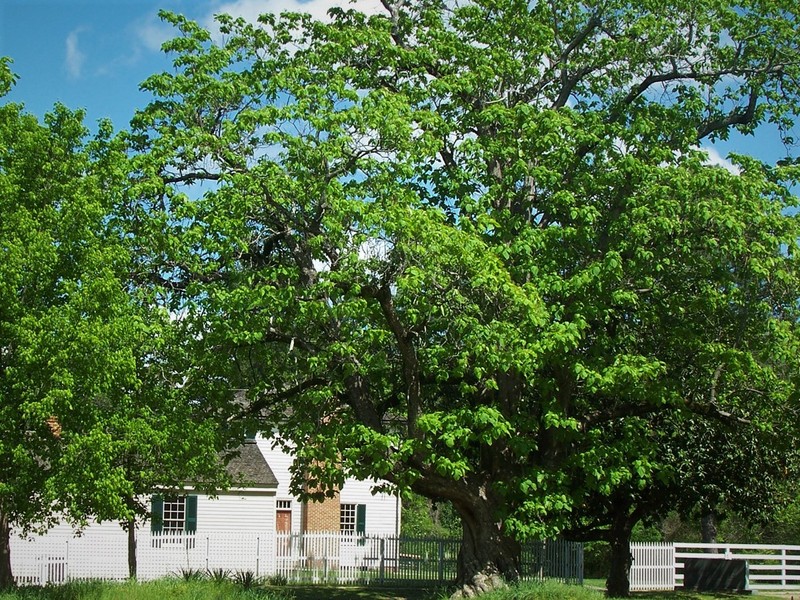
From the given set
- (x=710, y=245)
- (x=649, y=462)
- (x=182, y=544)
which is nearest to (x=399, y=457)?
(x=649, y=462)

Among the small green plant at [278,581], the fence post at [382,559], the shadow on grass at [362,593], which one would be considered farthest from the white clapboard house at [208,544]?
the shadow on grass at [362,593]

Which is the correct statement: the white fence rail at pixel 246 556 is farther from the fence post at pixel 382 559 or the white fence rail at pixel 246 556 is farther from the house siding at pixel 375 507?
the house siding at pixel 375 507

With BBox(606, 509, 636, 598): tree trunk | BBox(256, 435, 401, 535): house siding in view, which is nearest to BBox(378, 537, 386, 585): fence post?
BBox(256, 435, 401, 535): house siding

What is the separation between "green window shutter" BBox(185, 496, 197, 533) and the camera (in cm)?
3909

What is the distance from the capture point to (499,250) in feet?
68.7

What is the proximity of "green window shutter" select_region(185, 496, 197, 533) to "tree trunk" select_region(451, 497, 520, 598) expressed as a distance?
17913 mm

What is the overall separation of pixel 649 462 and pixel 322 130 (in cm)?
969

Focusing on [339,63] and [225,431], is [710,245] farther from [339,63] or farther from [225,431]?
[225,431]

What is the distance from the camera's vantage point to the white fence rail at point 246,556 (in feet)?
113

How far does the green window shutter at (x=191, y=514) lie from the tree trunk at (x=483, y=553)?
17.9 metres

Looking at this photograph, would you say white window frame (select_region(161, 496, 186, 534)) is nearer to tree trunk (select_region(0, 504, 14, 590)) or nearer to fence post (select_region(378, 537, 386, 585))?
fence post (select_region(378, 537, 386, 585))

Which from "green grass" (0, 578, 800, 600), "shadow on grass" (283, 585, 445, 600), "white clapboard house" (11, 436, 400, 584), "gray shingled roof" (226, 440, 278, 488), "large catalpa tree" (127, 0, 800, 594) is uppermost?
"large catalpa tree" (127, 0, 800, 594)

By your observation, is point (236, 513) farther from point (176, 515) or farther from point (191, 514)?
point (176, 515)

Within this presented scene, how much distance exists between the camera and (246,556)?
36375 millimetres
